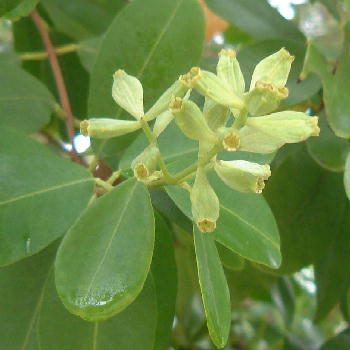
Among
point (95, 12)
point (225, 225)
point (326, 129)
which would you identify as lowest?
point (95, 12)

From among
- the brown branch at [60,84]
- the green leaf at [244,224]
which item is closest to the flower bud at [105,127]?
the green leaf at [244,224]

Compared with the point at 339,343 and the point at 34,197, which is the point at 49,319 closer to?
the point at 34,197

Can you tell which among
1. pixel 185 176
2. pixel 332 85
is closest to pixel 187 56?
pixel 332 85

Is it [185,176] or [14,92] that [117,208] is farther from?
[14,92]

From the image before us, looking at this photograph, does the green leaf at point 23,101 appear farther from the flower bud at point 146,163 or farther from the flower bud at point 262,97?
the flower bud at point 262,97

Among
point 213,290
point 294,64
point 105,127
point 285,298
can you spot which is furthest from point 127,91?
point 285,298

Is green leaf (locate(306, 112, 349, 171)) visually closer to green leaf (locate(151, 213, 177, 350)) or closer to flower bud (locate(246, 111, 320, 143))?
green leaf (locate(151, 213, 177, 350))

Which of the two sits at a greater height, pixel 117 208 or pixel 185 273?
pixel 117 208

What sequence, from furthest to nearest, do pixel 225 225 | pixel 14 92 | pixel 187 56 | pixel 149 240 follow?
1. pixel 14 92
2. pixel 187 56
3. pixel 225 225
4. pixel 149 240
